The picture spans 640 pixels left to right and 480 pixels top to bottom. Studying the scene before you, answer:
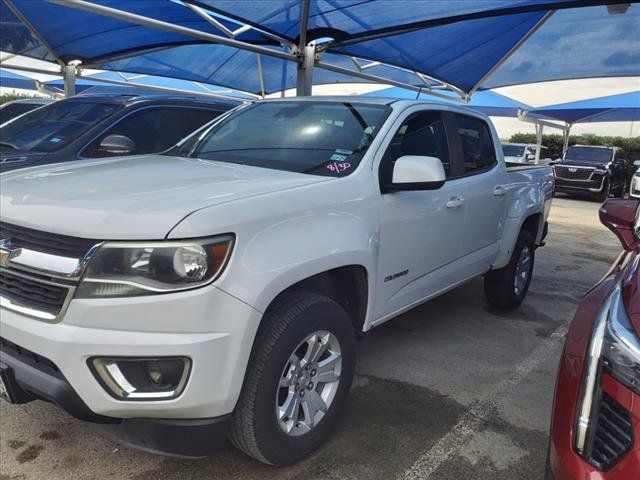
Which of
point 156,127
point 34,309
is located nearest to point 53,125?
point 156,127

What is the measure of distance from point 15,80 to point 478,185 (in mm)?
20898

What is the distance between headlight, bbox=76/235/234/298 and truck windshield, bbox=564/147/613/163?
18567 mm

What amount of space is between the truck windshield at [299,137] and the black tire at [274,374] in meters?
0.76

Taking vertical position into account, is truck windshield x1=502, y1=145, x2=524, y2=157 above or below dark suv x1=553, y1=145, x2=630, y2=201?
above

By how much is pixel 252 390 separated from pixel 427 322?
9.25ft

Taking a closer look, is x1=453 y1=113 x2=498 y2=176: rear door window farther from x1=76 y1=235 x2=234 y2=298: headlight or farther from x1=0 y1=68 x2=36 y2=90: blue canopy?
x1=0 y1=68 x2=36 y2=90: blue canopy

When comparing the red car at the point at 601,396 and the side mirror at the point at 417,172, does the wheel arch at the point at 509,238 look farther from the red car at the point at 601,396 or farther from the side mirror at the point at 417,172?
the red car at the point at 601,396

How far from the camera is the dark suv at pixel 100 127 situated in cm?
482

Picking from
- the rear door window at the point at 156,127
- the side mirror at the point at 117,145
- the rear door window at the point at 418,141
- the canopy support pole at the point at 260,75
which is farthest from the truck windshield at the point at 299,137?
the canopy support pole at the point at 260,75

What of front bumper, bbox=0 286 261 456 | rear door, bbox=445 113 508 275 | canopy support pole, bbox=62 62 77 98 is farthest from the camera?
canopy support pole, bbox=62 62 77 98

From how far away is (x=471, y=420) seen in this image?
3.11 meters

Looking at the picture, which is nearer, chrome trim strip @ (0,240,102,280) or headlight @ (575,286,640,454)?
headlight @ (575,286,640,454)

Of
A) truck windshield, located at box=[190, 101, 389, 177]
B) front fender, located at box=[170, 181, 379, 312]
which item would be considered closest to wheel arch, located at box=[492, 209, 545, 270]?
truck windshield, located at box=[190, 101, 389, 177]

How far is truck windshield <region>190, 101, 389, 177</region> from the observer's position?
298 centimetres
